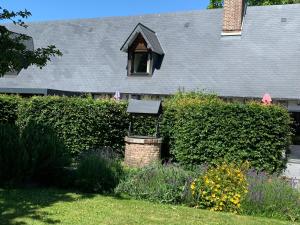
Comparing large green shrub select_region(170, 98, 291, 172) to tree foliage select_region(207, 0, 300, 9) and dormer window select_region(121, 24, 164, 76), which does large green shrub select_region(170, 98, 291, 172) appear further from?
tree foliage select_region(207, 0, 300, 9)

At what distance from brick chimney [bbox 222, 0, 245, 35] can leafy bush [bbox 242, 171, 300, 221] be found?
14.4 metres

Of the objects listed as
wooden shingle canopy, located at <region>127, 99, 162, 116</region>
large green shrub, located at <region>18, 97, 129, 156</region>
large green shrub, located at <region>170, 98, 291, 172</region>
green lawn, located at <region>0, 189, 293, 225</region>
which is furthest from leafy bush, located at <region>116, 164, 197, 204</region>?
large green shrub, located at <region>18, 97, 129, 156</region>

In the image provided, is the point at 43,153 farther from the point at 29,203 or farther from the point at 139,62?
the point at 139,62

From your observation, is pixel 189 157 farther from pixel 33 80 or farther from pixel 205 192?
pixel 33 80

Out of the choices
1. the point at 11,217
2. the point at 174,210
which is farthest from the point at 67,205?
the point at 174,210

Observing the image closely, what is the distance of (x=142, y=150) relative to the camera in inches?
507

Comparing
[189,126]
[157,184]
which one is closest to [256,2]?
[189,126]

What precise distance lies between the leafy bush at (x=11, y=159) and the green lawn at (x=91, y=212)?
1.79 ft

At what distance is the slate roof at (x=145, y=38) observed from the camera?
21.7 meters

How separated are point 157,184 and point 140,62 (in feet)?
45.7

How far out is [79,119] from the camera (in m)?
14.1

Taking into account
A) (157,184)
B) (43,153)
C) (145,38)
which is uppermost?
(145,38)

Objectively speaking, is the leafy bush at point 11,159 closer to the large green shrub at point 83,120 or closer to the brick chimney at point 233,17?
the large green shrub at point 83,120

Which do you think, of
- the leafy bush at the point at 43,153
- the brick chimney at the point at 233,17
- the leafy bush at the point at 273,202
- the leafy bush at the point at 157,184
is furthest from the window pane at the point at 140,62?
the leafy bush at the point at 273,202
